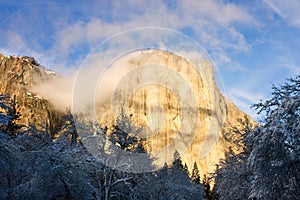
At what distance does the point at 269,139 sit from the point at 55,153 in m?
10.5

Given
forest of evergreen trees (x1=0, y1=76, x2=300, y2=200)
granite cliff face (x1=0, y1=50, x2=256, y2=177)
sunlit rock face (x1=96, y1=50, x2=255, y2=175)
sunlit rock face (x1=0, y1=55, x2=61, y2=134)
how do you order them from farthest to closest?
1. sunlit rock face (x1=96, y1=50, x2=255, y2=175)
2. granite cliff face (x1=0, y1=50, x2=256, y2=177)
3. sunlit rock face (x1=0, y1=55, x2=61, y2=134)
4. forest of evergreen trees (x1=0, y1=76, x2=300, y2=200)

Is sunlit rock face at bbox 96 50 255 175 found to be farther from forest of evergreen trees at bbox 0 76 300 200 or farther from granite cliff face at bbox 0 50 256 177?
forest of evergreen trees at bbox 0 76 300 200

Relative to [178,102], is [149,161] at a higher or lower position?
lower

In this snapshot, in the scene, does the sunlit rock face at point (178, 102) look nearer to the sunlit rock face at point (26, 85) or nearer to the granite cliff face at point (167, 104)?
the granite cliff face at point (167, 104)

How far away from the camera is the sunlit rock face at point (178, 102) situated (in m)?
114

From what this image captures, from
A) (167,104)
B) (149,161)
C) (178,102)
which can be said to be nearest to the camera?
(149,161)

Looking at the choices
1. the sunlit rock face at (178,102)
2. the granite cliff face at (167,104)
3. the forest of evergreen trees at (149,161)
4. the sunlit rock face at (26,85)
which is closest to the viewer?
the forest of evergreen trees at (149,161)

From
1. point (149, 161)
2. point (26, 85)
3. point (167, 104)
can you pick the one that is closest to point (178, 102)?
point (167, 104)

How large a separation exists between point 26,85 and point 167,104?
55.1 m

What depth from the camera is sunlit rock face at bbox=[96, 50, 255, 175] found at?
114 metres

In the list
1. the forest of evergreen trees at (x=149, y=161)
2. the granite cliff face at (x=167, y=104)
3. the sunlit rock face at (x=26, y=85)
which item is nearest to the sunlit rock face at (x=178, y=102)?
the granite cliff face at (x=167, y=104)

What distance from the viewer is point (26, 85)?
391ft

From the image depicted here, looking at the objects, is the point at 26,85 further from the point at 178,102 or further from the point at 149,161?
the point at 149,161

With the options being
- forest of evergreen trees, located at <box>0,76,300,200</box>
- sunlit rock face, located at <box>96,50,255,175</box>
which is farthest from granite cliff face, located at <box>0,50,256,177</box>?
forest of evergreen trees, located at <box>0,76,300,200</box>
